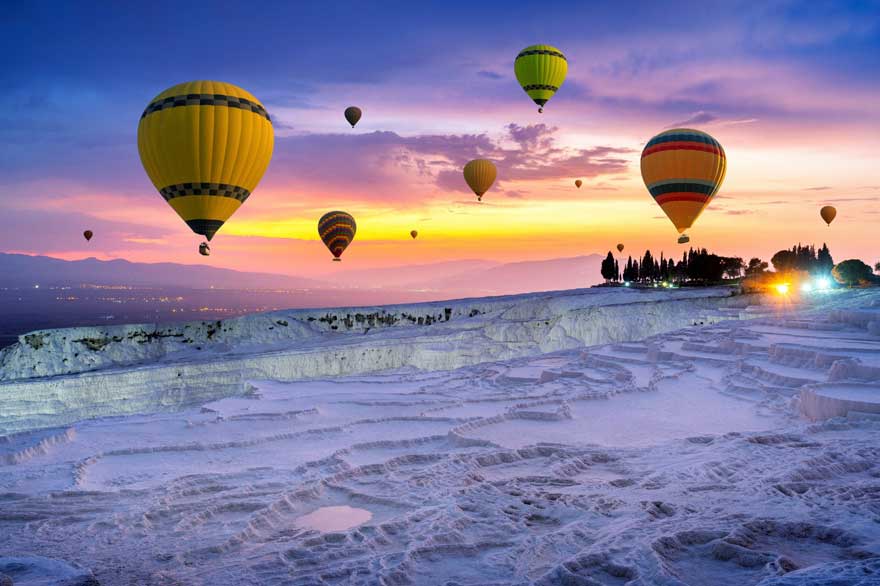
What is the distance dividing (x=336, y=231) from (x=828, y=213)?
46735 millimetres

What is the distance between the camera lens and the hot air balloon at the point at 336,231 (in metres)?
55.9

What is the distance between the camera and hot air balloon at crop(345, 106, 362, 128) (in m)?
48.6

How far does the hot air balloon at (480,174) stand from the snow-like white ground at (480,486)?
31.3 metres

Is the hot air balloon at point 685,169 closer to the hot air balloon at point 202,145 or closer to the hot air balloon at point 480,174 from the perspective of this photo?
the hot air balloon at point 480,174

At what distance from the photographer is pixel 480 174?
4969 cm

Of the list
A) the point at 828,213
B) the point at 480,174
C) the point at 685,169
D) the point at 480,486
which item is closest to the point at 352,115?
the point at 480,174

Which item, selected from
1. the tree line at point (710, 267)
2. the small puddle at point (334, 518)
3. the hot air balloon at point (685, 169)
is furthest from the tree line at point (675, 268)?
the small puddle at point (334, 518)

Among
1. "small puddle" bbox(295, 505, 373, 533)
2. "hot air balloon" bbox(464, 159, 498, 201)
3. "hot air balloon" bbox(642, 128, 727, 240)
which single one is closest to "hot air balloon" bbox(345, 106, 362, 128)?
"hot air balloon" bbox(464, 159, 498, 201)

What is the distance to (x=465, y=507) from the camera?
977cm

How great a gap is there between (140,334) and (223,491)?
36993 mm

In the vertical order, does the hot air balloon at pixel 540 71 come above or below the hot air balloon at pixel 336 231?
above

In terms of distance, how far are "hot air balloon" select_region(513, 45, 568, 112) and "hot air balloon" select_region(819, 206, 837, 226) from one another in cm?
3481

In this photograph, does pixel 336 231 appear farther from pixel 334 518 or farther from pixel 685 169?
pixel 334 518

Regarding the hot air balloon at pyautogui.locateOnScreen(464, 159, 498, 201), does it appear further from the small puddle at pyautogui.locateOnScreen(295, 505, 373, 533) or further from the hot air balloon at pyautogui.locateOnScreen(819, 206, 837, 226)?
the small puddle at pyautogui.locateOnScreen(295, 505, 373, 533)
